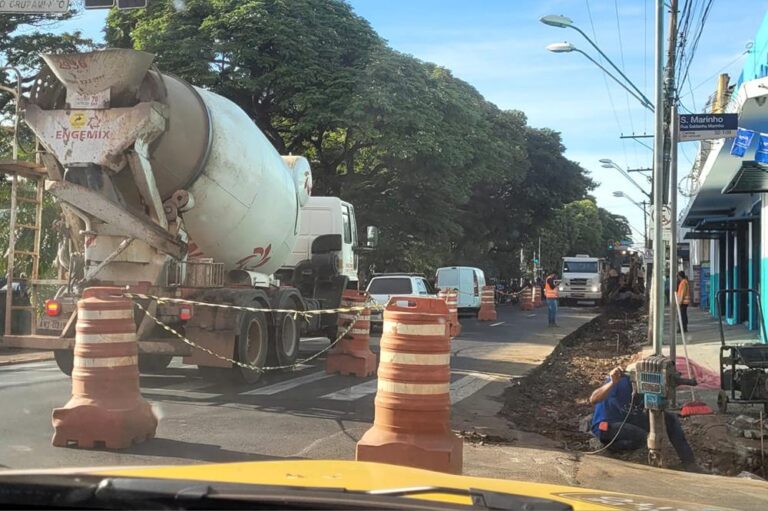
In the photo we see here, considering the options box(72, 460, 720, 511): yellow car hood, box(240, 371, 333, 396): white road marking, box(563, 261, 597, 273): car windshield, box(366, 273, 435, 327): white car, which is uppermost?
box(563, 261, 597, 273): car windshield

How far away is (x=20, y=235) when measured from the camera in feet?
55.5

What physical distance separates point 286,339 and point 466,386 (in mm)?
2910

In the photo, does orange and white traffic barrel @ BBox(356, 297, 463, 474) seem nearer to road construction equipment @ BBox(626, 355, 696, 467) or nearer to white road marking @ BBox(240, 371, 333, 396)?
road construction equipment @ BBox(626, 355, 696, 467)

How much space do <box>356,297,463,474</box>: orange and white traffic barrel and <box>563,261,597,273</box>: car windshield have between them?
37612 mm

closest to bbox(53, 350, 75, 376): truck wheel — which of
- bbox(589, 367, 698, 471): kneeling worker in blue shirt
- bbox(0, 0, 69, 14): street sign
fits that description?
bbox(0, 0, 69, 14): street sign

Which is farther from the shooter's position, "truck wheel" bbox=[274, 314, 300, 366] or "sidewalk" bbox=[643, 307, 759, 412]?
"sidewalk" bbox=[643, 307, 759, 412]

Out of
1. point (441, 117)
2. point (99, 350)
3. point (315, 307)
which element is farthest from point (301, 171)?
point (441, 117)

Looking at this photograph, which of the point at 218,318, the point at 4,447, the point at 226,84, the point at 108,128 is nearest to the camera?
the point at 4,447

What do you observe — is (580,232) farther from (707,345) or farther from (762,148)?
(762,148)

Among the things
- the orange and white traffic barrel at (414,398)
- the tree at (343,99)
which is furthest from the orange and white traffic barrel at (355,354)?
the tree at (343,99)

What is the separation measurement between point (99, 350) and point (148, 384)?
12.7 feet

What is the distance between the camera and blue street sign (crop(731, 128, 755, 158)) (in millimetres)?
11148

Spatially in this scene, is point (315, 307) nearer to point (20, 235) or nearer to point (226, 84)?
point (20, 235)

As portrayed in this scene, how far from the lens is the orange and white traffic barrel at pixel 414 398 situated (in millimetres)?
5578
